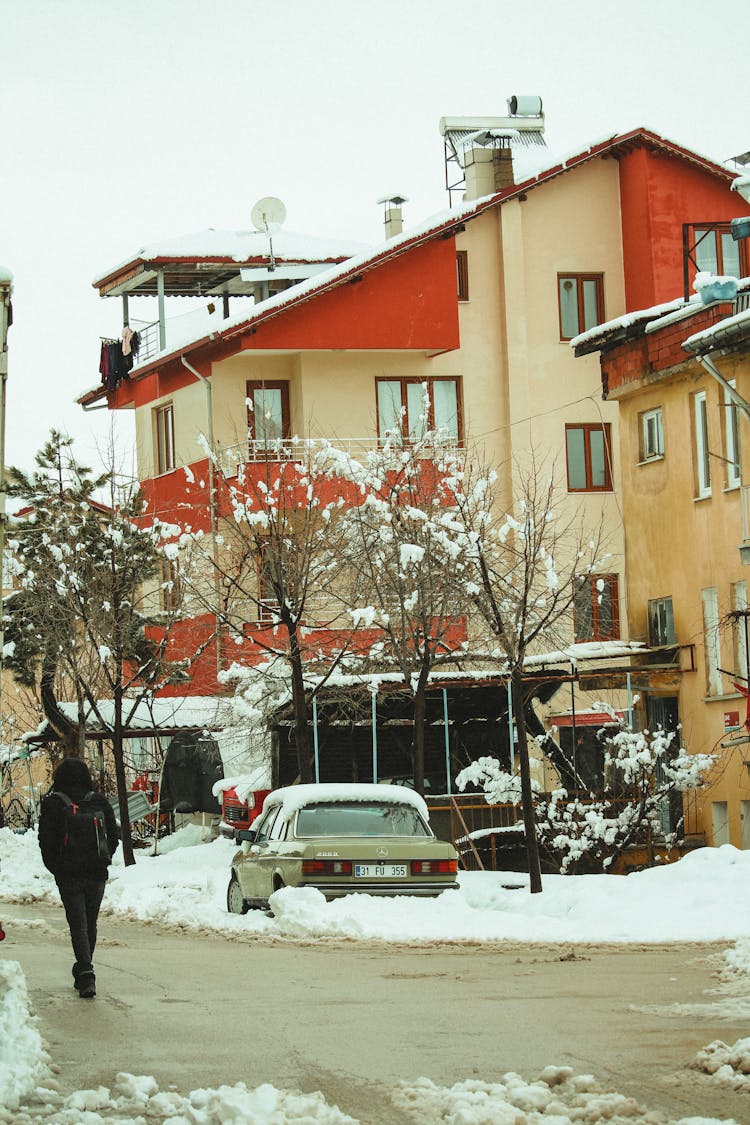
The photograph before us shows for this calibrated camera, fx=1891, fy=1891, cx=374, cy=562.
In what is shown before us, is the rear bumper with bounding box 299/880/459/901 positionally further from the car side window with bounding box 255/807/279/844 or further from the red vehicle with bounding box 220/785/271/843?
the red vehicle with bounding box 220/785/271/843

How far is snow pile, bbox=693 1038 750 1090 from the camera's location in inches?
353

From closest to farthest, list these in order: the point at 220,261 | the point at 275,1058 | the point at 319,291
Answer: the point at 275,1058 → the point at 319,291 → the point at 220,261

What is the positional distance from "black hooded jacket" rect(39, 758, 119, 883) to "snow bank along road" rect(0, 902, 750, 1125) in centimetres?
82

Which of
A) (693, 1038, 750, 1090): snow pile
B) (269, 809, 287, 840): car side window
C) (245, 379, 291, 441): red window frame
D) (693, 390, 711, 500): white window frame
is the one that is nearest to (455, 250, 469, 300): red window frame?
(245, 379, 291, 441): red window frame

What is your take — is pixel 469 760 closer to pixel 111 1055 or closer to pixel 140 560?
pixel 140 560

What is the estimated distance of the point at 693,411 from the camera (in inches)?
1220

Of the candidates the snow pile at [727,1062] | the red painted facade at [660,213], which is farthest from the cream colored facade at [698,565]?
Result: the snow pile at [727,1062]

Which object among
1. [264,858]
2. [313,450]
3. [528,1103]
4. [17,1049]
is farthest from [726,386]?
[528,1103]

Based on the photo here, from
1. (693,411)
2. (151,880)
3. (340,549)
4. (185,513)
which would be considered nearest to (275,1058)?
(151,880)

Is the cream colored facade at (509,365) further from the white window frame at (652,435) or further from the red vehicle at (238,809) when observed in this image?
the red vehicle at (238,809)

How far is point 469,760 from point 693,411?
6.80m

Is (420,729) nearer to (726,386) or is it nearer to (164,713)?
(726,386)

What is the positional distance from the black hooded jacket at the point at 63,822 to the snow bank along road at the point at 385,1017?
2.69 ft

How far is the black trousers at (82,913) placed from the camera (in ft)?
41.6
